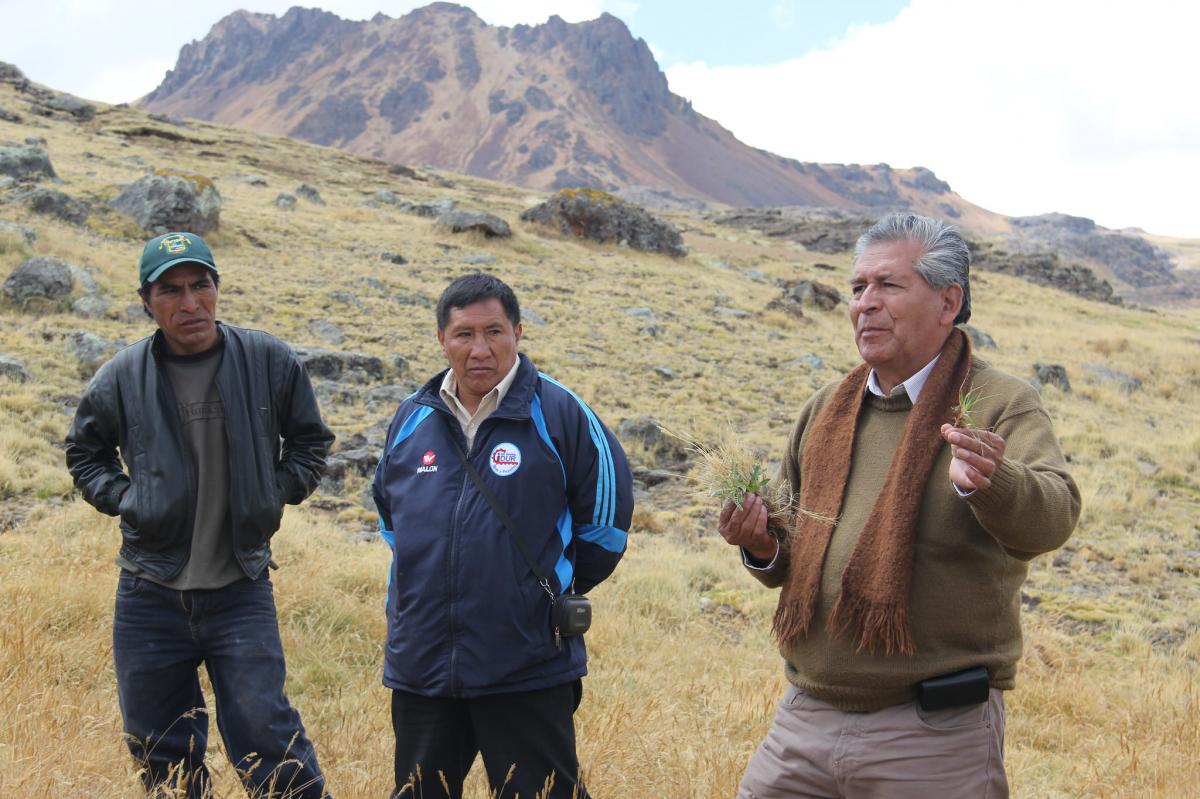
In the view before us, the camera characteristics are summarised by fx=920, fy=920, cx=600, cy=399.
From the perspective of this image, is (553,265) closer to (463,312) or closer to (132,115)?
(463,312)

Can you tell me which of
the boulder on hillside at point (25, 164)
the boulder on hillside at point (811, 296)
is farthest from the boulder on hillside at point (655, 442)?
the boulder on hillside at point (25, 164)

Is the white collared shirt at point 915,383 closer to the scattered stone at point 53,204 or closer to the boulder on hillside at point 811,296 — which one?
the scattered stone at point 53,204

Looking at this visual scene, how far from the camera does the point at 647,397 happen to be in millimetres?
12539

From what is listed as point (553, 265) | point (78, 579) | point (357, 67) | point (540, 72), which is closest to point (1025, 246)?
point (553, 265)

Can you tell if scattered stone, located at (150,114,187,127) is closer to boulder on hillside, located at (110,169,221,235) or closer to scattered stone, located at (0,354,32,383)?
boulder on hillside, located at (110,169,221,235)

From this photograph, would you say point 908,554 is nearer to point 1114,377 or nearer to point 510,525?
point 510,525

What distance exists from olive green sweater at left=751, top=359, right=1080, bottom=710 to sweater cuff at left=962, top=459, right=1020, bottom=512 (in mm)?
47

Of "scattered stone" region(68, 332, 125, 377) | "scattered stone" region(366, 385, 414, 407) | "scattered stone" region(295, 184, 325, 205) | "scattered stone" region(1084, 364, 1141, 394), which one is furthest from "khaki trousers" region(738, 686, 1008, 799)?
"scattered stone" region(295, 184, 325, 205)

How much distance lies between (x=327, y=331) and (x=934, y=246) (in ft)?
39.0

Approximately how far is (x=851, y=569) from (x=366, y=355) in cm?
1040

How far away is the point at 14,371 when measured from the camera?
9195 mm

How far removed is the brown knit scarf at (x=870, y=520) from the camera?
214cm

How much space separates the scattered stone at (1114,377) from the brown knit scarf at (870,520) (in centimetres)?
1798

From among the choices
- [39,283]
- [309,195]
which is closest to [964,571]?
[39,283]
